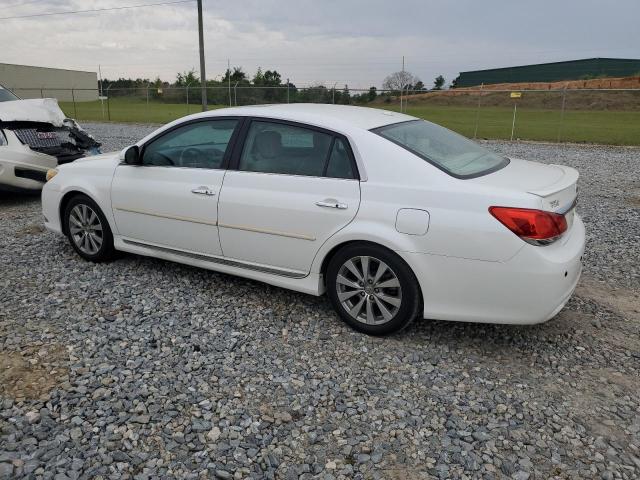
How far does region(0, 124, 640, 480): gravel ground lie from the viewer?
8.30ft

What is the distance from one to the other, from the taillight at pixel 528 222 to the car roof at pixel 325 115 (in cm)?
116

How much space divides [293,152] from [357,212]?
771 millimetres

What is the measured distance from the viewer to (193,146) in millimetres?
4422

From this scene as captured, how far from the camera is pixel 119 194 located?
15.4 feet

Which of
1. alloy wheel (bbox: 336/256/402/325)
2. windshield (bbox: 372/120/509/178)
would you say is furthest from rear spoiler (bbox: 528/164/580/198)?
alloy wheel (bbox: 336/256/402/325)

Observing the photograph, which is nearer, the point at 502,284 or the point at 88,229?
the point at 502,284

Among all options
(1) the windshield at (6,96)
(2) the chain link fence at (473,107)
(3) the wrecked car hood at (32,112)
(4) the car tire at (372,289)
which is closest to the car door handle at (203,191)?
(4) the car tire at (372,289)

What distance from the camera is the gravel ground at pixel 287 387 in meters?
2.53

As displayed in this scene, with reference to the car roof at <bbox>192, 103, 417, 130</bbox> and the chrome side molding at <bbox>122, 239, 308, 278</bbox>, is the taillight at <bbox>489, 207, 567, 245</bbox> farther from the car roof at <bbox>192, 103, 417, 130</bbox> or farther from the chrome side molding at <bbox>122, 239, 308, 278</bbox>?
the chrome side molding at <bbox>122, 239, 308, 278</bbox>

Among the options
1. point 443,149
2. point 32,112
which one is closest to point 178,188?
point 443,149

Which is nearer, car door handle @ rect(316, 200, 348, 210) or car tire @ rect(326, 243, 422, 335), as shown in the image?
car tire @ rect(326, 243, 422, 335)

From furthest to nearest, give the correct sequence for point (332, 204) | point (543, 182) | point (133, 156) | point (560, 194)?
1. point (133, 156)
2. point (332, 204)
3. point (543, 182)
4. point (560, 194)

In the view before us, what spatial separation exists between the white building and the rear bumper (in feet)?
183

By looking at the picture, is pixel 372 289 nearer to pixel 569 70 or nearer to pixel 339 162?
pixel 339 162
